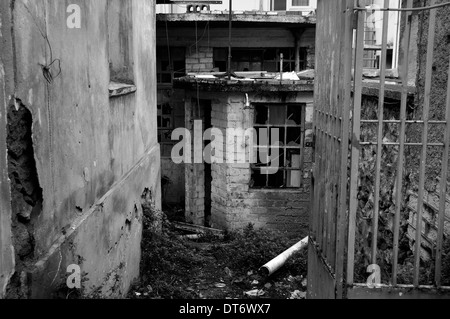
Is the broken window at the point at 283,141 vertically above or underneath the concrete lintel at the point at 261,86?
underneath

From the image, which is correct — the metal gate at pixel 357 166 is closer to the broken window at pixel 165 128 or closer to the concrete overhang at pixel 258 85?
the concrete overhang at pixel 258 85

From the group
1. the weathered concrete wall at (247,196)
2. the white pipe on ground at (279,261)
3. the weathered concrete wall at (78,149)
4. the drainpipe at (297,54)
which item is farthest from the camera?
the drainpipe at (297,54)

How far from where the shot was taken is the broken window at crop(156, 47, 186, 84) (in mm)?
11477

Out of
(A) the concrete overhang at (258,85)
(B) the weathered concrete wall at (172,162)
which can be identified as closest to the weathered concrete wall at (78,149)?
(A) the concrete overhang at (258,85)

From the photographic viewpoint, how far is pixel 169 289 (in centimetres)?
567

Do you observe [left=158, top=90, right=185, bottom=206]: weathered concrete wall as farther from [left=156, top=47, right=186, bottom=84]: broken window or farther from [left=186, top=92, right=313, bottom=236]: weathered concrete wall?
[left=186, top=92, right=313, bottom=236]: weathered concrete wall

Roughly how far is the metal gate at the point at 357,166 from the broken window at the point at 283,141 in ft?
15.2

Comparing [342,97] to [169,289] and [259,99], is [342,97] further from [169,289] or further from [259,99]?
[259,99]

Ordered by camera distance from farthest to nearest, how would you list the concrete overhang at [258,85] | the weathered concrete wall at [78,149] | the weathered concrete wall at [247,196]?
the weathered concrete wall at [247,196]
the concrete overhang at [258,85]
the weathered concrete wall at [78,149]

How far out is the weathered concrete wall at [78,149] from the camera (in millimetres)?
2588

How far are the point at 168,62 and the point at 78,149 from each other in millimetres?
8405

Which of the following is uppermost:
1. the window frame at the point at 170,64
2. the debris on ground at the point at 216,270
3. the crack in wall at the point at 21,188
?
the window frame at the point at 170,64

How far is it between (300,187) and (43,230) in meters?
7.36

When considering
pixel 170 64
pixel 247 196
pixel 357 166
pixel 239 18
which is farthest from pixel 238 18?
pixel 357 166
